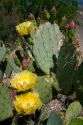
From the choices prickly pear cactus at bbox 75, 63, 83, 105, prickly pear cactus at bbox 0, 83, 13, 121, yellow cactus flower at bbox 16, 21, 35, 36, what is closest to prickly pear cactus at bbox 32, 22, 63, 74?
yellow cactus flower at bbox 16, 21, 35, 36

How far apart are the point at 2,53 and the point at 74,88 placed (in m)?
1.05

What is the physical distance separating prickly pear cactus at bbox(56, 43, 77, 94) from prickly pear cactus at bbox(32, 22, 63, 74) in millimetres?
215

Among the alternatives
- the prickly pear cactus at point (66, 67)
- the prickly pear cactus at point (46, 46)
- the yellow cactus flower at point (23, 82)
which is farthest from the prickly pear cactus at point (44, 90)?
the yellow cactus flower at point (23, 82)

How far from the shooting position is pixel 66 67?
2902 millimetres

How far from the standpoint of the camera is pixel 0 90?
2.56 m

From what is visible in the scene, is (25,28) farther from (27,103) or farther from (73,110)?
(27,103)

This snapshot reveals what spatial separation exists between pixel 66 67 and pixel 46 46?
13.2 inches

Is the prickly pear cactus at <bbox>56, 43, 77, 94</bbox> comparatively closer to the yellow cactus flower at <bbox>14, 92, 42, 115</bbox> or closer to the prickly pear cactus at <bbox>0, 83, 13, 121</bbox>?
the prickly pear cactus at <bbox>0, 83, 13, 121</bbox>

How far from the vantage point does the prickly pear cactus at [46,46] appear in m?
3.13

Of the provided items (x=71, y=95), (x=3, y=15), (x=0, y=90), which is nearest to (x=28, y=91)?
(x=0, y=90)

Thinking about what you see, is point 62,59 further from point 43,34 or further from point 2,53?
point 2,53

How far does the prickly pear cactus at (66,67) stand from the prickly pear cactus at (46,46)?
0.21m

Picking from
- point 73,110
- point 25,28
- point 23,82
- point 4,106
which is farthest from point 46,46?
point 23,82

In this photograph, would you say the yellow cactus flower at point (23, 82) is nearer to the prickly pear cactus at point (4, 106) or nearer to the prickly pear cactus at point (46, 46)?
the prickly pear cactus at point (4, 106)
